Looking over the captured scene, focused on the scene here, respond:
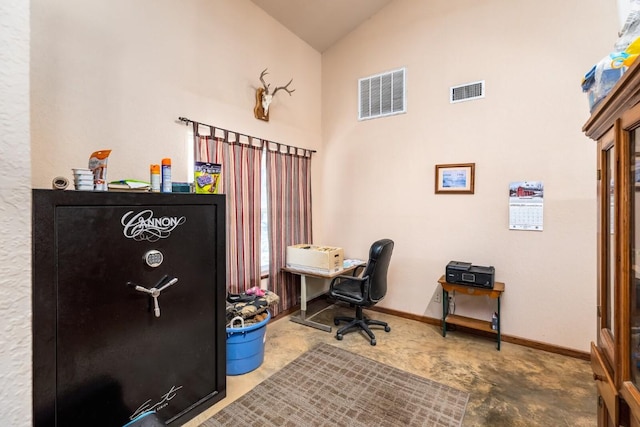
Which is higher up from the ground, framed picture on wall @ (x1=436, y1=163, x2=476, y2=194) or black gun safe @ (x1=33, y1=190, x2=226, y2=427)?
framed picture on wall @ (x1=436, y1=163, x2=476, y2=194)

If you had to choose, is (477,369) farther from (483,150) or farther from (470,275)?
(483,150)

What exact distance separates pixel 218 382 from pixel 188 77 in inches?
96.7

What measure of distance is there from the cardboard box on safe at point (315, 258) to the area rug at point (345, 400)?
1.00m

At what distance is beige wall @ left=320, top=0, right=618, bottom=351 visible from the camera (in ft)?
8.82

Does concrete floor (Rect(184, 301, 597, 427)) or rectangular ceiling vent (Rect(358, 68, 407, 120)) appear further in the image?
rectangular ceiling vent (Rect(358, 68, 407, 120))

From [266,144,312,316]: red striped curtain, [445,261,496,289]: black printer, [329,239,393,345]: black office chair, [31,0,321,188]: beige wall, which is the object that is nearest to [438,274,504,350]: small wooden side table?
[445,261,496,289]: black printer

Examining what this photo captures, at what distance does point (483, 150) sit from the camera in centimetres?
311

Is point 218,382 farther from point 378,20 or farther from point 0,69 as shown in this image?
point 378,20

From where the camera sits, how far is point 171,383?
1.85 meters

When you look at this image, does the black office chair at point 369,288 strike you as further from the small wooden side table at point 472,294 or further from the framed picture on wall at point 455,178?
the framed picture on wall at point 455,178

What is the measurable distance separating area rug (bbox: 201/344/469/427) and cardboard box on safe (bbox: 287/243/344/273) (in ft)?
3.28

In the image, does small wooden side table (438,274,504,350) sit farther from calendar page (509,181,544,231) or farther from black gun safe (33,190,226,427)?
black gun safe (33,190,226,427)

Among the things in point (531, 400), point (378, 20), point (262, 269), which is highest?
point (378, 20)

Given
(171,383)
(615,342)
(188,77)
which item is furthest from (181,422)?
(188,77)
